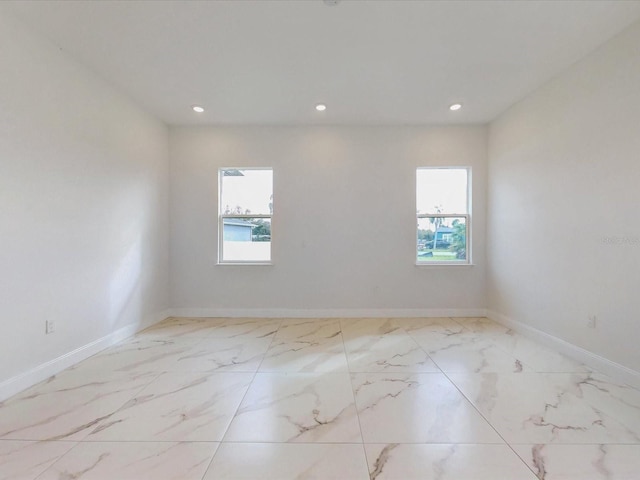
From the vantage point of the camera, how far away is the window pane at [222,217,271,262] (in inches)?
166

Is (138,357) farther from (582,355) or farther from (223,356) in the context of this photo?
(582,355)

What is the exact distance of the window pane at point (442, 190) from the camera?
4.21 meters

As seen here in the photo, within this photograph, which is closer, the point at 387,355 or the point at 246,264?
the point at 387,355

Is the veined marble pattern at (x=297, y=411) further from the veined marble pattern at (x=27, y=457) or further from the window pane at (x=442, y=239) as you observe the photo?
the window pane at (x=442, y=239)

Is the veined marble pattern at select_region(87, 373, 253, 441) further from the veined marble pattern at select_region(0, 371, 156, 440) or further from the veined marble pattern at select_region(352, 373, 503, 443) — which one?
the veined marble pattern at select_region(352, 373, 503, 443)

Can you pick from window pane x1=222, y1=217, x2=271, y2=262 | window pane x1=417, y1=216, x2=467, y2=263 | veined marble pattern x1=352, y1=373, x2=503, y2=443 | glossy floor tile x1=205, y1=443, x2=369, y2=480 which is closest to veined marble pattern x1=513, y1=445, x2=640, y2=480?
veined marble pattern x1=352, y1=373, x2=503, y2=443

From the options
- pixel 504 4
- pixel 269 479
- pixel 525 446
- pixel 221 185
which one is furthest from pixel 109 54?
pixel 525 446

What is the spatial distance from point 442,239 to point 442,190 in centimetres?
72

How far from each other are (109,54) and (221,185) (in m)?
1.94

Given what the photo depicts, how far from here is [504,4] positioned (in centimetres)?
202

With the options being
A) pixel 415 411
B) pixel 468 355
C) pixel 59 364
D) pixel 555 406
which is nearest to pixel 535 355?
pixel 468 355

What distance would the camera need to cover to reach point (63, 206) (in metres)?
2.49

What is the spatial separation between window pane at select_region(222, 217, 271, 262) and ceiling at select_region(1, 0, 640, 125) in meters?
1.60

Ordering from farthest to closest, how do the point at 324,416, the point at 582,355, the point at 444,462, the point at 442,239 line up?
1. the point at 442,239
2. the point at 582,355
3. the point at 324,416
4. the point at 444,462
